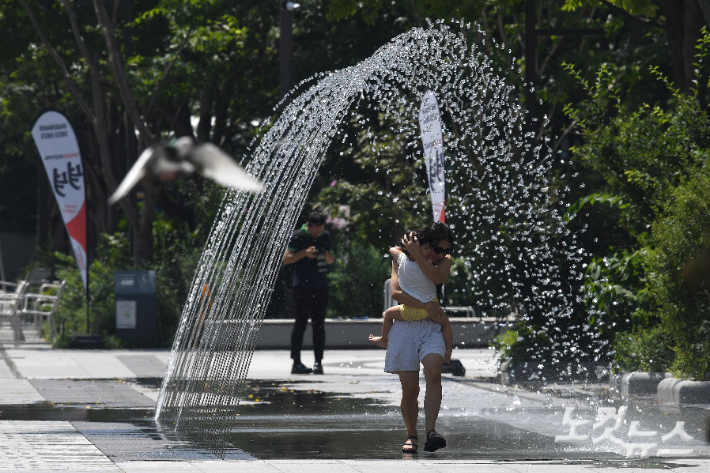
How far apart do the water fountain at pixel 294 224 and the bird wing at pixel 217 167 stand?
397cm

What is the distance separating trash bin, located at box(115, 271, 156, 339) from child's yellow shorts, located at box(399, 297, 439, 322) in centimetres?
1026

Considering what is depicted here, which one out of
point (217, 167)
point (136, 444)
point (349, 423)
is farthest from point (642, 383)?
point (217, 167)

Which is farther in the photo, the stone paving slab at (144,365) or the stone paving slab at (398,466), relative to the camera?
the stone paving slab at (144,365)

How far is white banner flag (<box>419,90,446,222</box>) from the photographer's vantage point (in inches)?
454

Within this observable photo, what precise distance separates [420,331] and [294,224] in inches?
75.3

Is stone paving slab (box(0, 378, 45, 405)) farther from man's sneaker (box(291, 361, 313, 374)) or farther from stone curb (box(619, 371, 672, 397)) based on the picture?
stone curb (box(619, 371, 672, 397))

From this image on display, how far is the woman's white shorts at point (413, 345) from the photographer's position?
7.55 meters

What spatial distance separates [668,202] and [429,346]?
12.4 feet

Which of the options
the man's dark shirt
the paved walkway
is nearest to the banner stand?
the paved walkway

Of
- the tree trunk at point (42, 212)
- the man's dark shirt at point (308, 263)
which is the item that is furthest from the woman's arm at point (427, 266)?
the tree trunk at point (42, 212)

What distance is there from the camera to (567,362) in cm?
1192

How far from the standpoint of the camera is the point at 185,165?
146 inches

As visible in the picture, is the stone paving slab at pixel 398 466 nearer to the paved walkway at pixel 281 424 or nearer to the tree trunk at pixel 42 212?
the paved walkway at pixel 281 424

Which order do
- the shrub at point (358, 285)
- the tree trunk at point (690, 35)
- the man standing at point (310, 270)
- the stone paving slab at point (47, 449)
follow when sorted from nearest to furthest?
the stone paving slab at point (47, 449), the tree trunk at point (690, 35), the man standing at point (310, 270), the shrub at point (358, 285)
